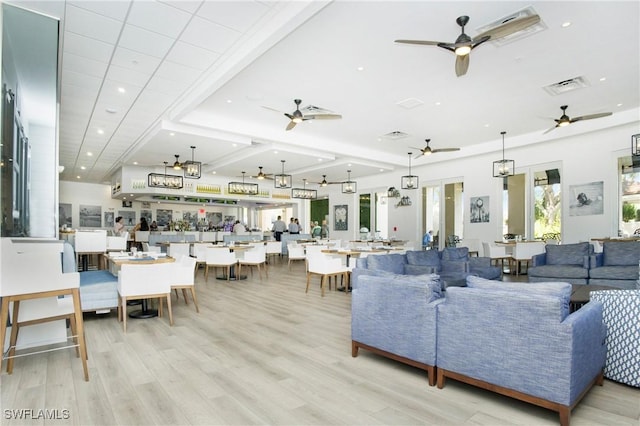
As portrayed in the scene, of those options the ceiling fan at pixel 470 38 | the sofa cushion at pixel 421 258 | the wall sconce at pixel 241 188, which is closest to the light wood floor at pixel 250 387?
the sofa cushion at pixel 421 258

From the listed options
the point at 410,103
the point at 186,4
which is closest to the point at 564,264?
the point at 410,103

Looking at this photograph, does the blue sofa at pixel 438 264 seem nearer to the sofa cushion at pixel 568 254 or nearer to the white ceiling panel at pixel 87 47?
the sofa cushion at pixel 568 254

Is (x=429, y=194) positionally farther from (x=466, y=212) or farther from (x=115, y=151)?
(x=115, y=151)

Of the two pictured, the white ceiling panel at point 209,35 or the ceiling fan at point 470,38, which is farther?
the white ceiling panel at point 209,35

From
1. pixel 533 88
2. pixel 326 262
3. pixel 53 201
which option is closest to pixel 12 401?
pixel 53 201

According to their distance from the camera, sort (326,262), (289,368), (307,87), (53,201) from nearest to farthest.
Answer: (289,368), (53,201), (307,87), (326,262)

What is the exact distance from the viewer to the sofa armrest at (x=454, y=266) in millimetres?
6316

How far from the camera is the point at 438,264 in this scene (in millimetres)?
6566

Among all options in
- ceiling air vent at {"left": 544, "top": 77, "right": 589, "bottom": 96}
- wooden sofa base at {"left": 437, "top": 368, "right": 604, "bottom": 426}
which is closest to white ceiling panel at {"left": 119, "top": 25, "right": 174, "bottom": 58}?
wooden sofa base at {"left": 437, "top": 368, "right": 604, "bottom": 426}

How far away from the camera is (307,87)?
19.7 ft

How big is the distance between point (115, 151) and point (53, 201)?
6.71 metres

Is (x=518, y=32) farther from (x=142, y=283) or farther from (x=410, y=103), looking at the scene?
(x=142, y=283)

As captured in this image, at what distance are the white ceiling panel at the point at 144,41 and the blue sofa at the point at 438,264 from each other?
12.7 ft

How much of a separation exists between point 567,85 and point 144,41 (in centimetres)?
665
